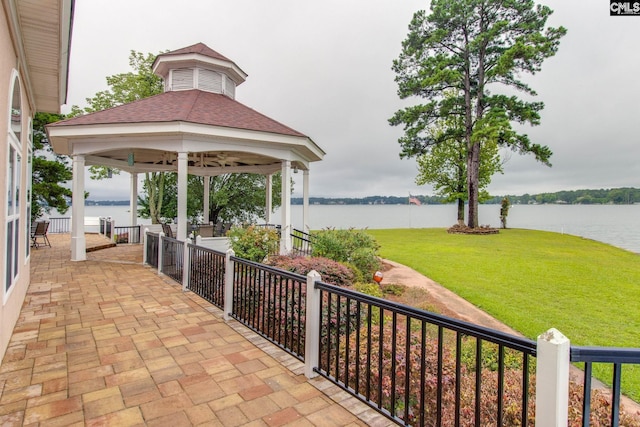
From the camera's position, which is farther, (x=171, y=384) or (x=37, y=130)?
(x=37, y=130)

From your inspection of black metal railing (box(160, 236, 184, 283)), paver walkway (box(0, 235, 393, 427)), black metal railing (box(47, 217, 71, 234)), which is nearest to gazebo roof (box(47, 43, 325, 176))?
black metal railing (box(160, 236, 184, 283))

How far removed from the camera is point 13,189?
426 cm

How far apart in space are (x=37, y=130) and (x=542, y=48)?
86.2 feet

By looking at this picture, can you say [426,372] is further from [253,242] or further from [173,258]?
[173,258]

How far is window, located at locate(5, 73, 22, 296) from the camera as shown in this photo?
387 cm

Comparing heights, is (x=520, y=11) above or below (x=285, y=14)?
above

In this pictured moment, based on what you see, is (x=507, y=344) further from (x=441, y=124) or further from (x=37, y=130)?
(x=441, y=124)

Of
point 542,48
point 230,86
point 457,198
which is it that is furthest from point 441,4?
point 230,86

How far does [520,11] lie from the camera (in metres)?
20.7

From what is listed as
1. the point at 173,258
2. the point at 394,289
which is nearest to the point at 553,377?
the point at 394,289

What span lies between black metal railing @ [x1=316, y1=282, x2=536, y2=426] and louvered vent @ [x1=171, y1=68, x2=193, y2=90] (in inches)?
384

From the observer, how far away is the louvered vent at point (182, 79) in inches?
438

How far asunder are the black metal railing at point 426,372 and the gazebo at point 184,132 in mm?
5865

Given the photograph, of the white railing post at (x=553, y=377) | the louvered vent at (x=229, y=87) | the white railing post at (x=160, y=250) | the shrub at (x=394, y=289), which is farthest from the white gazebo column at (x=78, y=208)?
the white railing post at (x=553, y=377)
